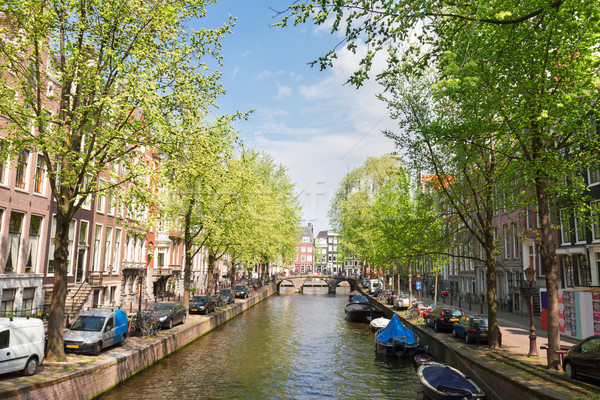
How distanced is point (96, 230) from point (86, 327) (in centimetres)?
1849

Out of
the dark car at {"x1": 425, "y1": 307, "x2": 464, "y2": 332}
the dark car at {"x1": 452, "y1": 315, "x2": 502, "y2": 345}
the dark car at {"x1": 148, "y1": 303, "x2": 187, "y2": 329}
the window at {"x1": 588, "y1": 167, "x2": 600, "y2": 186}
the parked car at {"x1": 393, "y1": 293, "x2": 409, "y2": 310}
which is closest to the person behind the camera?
the dark car at {"x1": 452, "y1": 315, "x2": 502, "y2": 345}

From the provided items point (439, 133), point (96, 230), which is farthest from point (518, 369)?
point (96, 230)

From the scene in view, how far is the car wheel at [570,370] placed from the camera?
14.7m

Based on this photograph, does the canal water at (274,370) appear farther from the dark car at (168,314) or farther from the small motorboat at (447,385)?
the dark car at (168,314)

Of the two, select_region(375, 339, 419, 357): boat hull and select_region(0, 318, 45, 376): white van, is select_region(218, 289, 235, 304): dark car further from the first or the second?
select_region(0, 318, 45, 376): white van

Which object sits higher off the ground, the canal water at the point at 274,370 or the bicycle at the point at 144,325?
the bicycle at the point at 144,325

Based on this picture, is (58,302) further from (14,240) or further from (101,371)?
(14,240)

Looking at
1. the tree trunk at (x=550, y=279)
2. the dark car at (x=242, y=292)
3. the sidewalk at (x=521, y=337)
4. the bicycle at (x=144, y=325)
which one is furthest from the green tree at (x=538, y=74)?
the dark car at (x=242, y=292)

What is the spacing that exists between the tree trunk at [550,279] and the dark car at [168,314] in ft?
66.2

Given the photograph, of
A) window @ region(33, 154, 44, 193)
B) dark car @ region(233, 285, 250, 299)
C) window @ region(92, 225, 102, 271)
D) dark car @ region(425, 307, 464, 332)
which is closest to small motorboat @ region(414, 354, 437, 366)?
dark car @ region(425, 307, 464, 332)

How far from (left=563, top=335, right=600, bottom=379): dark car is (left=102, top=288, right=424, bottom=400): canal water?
6.28 meters

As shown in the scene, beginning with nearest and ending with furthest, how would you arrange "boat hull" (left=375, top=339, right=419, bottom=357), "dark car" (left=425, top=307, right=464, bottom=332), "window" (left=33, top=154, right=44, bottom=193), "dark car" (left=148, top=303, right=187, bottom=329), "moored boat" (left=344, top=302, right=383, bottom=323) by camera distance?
"boat hull" (left=375, top=339, right=419, bottom=357)
"dark car" (left=148, top=303, right=187, bottom=329)
"window" (left=33, top=154, right=44, bottom=193)
"dark car" (left=425, top=307, right=464, bottom=332)
"moored boat" (left=344, top=302, right=383, bottom=323)

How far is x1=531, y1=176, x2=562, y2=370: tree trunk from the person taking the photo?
15.9 metres

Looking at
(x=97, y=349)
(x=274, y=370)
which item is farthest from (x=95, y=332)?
(x=274, y=370)
